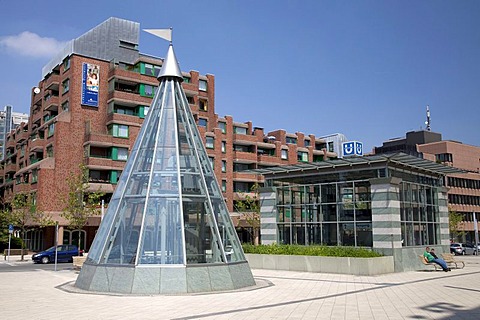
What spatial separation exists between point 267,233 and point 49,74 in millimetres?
44152

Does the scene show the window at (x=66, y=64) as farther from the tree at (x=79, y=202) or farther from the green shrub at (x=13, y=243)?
the green shrub at (x=13, y=243)

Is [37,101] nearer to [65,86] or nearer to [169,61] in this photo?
[65,86]

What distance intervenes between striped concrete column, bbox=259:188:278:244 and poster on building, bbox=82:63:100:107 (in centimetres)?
3006

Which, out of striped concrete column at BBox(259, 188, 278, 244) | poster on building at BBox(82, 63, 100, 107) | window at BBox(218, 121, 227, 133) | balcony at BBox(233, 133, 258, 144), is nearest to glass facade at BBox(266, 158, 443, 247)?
striped concrete column at BBox(259, 188, 278, 244)

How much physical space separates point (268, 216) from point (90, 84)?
3235 centimetres

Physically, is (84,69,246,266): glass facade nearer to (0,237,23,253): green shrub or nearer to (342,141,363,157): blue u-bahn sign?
(342,141,363,157): blue u-bahn sign

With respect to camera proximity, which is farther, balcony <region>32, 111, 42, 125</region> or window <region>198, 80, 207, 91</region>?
window <region>198, 80, 207, 91</region>

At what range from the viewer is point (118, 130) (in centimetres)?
5406

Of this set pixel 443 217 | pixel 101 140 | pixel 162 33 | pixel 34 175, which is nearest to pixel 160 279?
pixel 162 33

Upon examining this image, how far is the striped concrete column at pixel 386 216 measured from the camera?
25703 millimetres

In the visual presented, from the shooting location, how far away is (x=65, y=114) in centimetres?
5288

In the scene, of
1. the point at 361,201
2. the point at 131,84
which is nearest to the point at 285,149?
the point at 131,84

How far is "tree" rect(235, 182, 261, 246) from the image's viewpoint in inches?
2157

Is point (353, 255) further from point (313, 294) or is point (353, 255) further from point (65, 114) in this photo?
point (65, 114)
